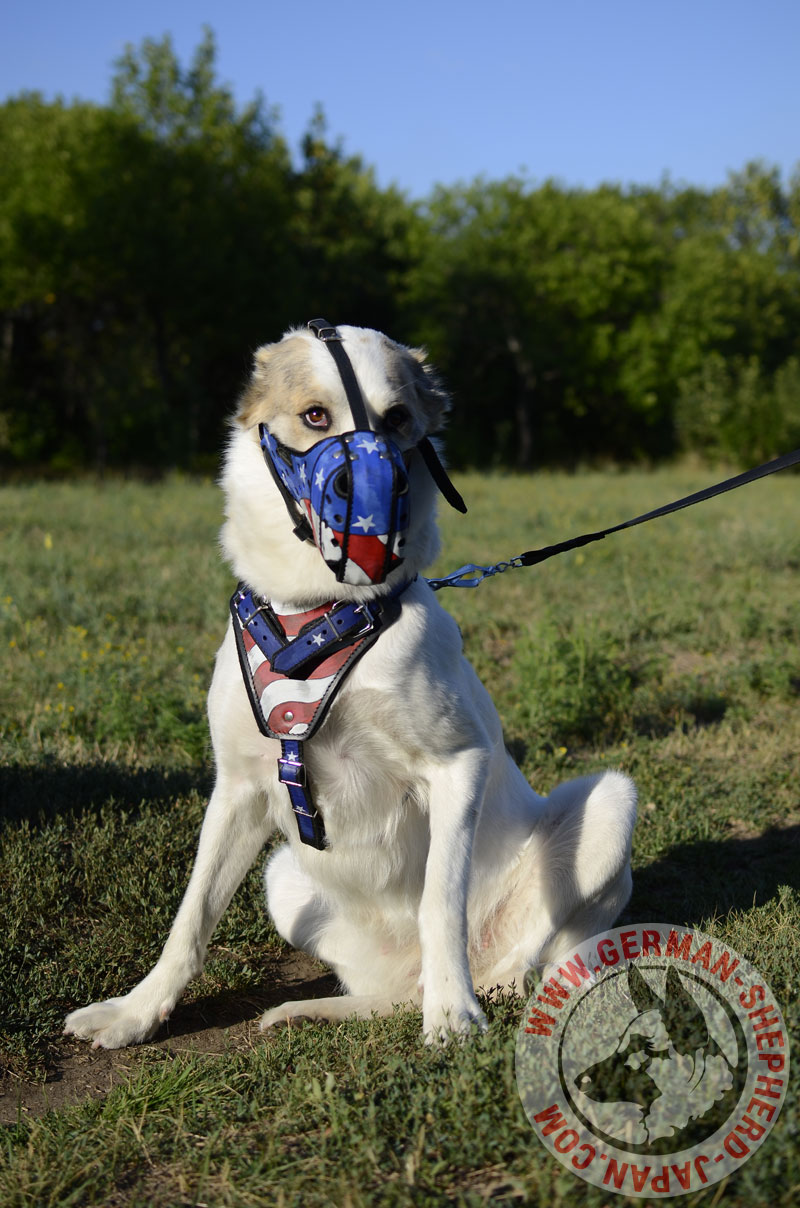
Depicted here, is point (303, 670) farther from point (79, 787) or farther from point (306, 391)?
point (79, 787)

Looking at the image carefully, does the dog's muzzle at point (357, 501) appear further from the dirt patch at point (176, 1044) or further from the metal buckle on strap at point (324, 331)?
the dirt patch at point (176, 1044)

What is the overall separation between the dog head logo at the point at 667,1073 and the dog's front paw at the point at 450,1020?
0.42 meters

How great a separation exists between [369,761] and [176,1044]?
3.51 feet

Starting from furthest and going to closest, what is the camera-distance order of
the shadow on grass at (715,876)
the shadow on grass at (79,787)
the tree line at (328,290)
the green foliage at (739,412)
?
the green foliage at (739,412) → the tree line at (328,290) → the shadow on grass at (79,787) → the shadow on grass at (715,876)

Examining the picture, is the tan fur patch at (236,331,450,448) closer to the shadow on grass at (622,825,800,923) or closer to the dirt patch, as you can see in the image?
the dirt patch

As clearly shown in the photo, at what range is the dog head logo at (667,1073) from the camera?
6.55 ft

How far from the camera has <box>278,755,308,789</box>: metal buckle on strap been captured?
2.74 metres

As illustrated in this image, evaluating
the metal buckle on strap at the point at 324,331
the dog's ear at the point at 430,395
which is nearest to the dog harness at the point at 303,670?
the dog's ear at the point at 430,395

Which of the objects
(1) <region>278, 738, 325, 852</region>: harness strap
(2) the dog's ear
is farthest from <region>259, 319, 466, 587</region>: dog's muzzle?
(1) <region>278, 738, 325, 852</region>: harness strap

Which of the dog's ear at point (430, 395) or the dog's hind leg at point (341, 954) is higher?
the dog's ear at point (430, 395)

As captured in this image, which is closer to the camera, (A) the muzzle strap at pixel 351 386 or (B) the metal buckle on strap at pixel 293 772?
(A) the muzzle strap at pixel 351 386

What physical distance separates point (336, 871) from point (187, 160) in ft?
77.5

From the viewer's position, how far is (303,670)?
2.74 meters

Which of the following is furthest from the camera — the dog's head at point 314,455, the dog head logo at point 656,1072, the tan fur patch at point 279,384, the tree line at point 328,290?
the tree line at point 328,290
